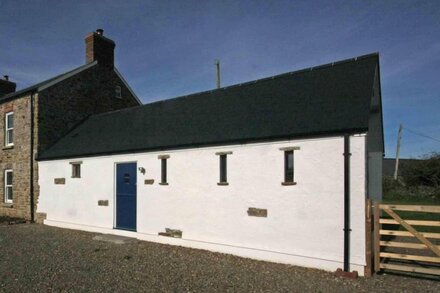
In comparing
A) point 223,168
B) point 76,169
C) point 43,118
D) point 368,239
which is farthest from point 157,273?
point 43,118

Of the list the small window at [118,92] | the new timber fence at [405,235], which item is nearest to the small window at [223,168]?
the new timber fence at [405,235]

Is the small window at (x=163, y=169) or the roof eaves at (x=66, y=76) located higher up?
the roof eaves at (x=66, y=76)

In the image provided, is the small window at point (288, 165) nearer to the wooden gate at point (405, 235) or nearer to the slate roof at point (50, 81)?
the wooden gate at point (405, 235)

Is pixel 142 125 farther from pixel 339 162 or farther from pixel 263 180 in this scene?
pixel 339 162

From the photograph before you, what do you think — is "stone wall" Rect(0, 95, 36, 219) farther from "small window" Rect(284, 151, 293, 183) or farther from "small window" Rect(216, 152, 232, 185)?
"small window" Rect(284, 151, 293, 183)

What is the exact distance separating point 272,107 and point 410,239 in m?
7.04

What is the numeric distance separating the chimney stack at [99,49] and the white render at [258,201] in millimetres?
8267

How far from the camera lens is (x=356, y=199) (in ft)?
24.7

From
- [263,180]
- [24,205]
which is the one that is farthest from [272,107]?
[24,205]

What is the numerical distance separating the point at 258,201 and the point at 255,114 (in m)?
2.62

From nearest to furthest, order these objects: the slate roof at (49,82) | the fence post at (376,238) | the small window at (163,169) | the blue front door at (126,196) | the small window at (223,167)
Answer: the fence post at (376,238), the small window at (223,167), the small window at (163,169), the blue front door at (126,196), the slate roof at (49,82)

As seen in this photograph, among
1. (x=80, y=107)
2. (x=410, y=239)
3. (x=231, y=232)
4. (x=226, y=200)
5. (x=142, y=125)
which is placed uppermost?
(x=80, y=107)

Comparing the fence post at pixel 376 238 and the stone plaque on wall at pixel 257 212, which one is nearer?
the fence post at pixel 376 238

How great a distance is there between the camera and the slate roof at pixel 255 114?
8.45 meters
